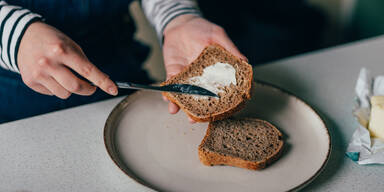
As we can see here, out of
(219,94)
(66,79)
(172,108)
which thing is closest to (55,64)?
(66,79)

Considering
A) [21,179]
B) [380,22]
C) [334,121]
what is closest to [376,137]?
[334,121]

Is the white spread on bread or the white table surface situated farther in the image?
the white spread on bread

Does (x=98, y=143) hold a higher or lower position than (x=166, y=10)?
lower

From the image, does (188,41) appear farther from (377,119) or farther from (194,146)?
(377,119)

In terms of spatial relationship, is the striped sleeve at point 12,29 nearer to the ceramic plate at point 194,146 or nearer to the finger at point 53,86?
the finger at point 53,86

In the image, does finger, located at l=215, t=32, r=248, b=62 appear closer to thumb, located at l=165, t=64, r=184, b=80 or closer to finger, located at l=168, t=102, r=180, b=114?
thumb, located at l=165, t=64, r=184, b=80

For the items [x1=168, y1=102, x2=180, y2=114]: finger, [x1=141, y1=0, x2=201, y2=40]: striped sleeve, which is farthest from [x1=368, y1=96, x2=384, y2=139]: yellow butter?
[x1=141, y1=0, x2=201, y2=40]: striped sleeve

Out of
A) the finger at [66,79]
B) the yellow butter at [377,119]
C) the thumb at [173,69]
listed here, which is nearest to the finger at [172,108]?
the thumb at [173,69]
